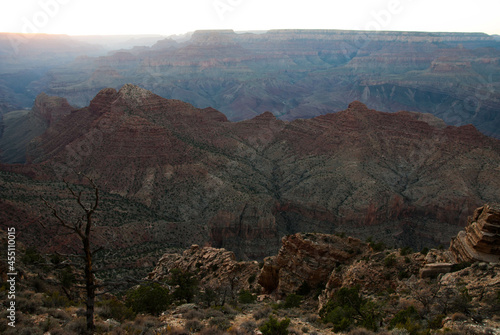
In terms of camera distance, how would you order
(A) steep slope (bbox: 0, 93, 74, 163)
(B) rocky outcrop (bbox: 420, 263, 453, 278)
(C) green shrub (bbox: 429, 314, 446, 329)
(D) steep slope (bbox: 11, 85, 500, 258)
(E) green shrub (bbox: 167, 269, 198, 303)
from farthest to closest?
(A) steep slope (bbox: 0, 93, 74, 163) → (D) steep slope (bbox: 11, 85, 500, 258) → (E) green shrub (bbox: 167, 269, 198, 303) → (B) rocky outcrop (bbox: 420, 263, 453, 278) → (C) green shrub (bbox: 429, 314, 446, 329)

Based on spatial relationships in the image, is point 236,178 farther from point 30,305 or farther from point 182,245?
point 30,305

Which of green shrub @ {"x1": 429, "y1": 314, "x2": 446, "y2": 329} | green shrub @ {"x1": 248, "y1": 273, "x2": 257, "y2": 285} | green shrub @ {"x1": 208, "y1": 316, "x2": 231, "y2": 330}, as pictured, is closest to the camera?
green shrub @ {"x1": 429, "y1": 314, "x2": 446, "y2": 329}

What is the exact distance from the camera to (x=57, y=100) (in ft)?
413

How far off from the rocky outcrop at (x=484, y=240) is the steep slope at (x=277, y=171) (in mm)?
39447

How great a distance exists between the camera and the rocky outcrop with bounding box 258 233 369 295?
29.4m

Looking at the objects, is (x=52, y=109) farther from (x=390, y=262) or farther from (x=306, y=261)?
(x=390, y=262)

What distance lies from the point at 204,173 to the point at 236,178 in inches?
279

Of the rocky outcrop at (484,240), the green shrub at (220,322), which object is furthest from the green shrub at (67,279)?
the rocky outcrop at (484,240)

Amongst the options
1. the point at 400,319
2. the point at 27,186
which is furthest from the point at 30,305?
the point at 27,186

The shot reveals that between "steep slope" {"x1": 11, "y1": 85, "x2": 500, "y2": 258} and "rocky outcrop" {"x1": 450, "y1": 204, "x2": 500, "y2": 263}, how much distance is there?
39.4 m

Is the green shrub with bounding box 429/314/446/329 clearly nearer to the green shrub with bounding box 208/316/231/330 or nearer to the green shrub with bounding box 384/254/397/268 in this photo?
the green shrub with bounding box 384/254/397/268

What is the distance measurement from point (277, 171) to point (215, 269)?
166 feet

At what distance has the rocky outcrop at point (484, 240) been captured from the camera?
21.5 m

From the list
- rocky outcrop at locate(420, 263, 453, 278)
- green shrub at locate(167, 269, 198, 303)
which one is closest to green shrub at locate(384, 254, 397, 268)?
rocky outcrop at locate(420, 263, 453, 278)
